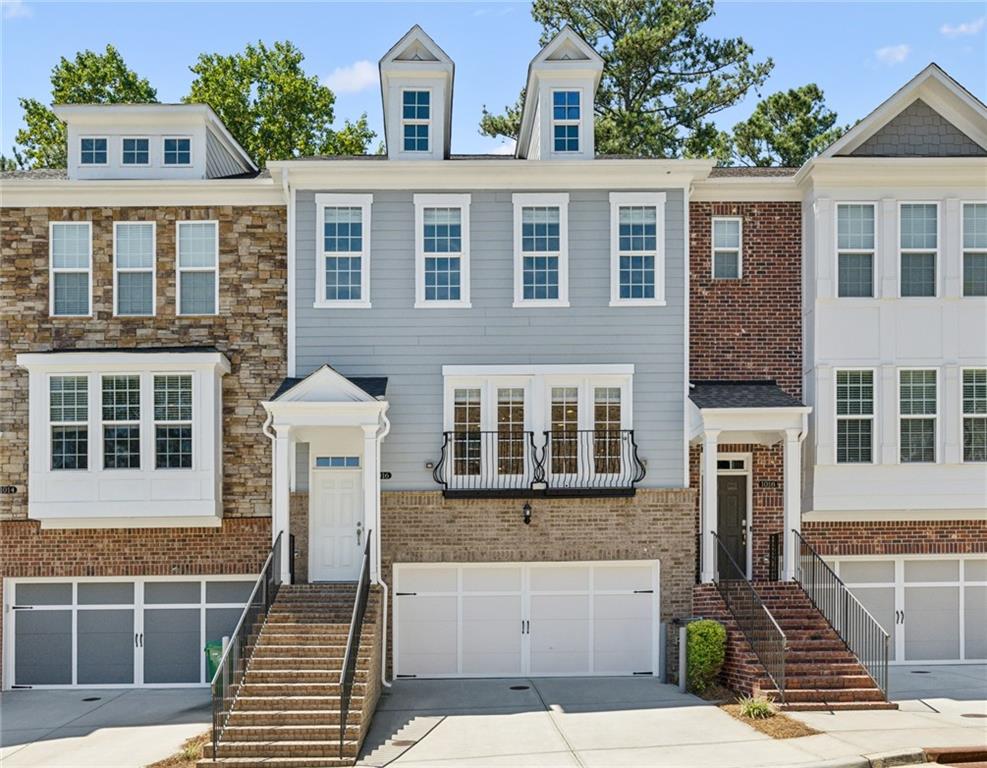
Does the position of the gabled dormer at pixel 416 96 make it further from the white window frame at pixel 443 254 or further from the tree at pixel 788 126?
the tree at pixel 788 126

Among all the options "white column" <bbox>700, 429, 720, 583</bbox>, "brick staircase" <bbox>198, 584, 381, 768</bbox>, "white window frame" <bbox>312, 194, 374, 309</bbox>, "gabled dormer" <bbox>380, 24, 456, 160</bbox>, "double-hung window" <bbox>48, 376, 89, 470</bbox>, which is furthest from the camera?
"gabled dormer" <bbox>380, 24, 456, 160</bbox>

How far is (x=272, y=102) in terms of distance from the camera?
35281 millimetres

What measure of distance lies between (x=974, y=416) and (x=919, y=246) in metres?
3.00

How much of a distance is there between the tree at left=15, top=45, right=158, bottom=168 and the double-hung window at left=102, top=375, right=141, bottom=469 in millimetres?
17653

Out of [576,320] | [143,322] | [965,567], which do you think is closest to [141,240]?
[143,322]

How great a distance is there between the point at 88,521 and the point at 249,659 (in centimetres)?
476

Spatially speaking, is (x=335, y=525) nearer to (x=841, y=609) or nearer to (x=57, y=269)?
(x=57, y=269)

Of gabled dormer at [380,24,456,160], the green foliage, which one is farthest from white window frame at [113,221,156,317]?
the green foliage

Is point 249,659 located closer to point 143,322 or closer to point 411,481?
point 411,481

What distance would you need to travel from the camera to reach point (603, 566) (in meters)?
19.5

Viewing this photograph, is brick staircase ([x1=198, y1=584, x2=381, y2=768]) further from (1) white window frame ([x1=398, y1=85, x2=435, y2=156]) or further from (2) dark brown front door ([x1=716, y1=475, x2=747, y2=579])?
(1) white window frame ([x1=398, y1=85, x2=435, y2=156])

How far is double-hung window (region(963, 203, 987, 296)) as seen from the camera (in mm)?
19594

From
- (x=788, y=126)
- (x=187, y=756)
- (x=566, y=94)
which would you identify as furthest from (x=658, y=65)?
(x=187, y=756)

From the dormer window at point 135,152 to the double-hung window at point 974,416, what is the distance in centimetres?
1468
